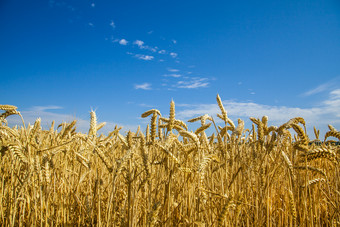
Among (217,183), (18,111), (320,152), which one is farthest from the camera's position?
(217,183)

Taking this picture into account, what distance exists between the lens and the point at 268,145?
150cm

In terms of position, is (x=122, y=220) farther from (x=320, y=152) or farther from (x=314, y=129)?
(x=314, y=129)

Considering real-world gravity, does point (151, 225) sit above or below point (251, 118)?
below

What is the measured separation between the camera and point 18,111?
204 centimetres

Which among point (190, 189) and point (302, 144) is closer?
point (302, 144)

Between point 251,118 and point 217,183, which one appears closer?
point 251,118

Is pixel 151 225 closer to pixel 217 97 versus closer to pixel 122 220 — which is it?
pixel 122 220

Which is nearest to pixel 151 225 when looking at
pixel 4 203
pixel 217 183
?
pixel 217 183

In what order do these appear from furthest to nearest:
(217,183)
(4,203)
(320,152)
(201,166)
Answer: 1. (217,183)
2. (4,203)
3. (320,152)
4. (201,166)

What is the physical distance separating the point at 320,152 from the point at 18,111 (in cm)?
244

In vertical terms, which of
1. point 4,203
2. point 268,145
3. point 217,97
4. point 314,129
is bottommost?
point 4,203

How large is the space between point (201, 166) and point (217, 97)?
2.60 feet

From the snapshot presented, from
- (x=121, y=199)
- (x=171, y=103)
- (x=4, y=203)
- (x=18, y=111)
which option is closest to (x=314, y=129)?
(x=171, y=103)

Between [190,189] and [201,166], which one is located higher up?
[201,166]
